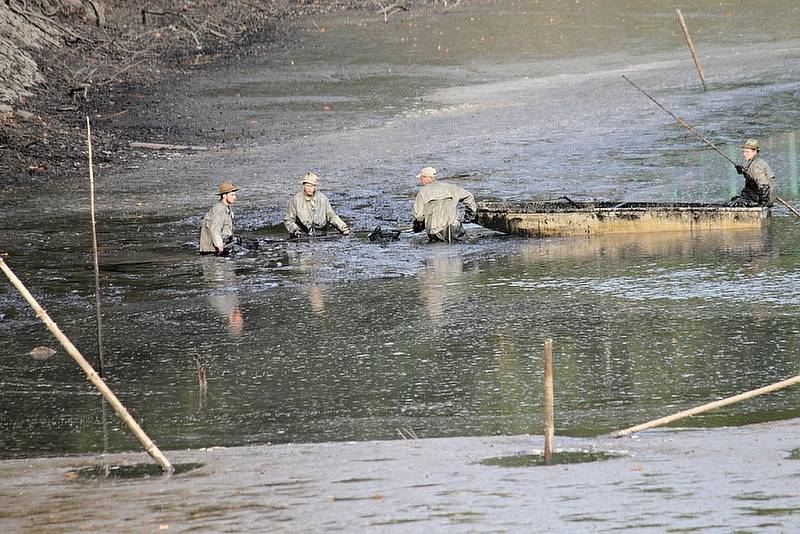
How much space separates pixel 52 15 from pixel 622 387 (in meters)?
28.1

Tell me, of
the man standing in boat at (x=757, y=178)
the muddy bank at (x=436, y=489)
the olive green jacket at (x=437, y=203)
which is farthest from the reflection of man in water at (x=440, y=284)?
the muddy bank at (x=436, y=489)

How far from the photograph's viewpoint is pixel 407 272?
16.8 meters

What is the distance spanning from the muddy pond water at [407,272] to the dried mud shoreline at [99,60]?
2.40ft

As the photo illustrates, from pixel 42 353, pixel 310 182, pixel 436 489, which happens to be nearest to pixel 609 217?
pixel 310 182

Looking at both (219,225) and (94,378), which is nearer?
(94,378)

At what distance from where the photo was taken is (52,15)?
35656mm

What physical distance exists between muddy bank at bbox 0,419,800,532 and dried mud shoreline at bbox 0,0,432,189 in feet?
54.9

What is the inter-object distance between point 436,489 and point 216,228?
35.6ft

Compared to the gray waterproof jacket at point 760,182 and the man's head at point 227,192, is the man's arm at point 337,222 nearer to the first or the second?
the man's head at point 227,192

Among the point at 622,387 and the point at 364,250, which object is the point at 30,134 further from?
the point at 622,387

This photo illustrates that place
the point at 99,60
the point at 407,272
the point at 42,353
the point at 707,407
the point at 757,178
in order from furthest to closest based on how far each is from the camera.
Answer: the point at 99,60
the point at 757,178
the point at 407,272
the point at 42,353
the point at 707,407

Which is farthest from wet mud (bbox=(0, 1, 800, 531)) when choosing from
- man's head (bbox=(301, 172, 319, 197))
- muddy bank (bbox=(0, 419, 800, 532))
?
man's head (bbox=(301, 172, 319, 197))

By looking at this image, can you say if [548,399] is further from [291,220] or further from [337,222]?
[291,220]

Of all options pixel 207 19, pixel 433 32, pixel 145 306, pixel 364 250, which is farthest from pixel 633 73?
pixel 145 306
